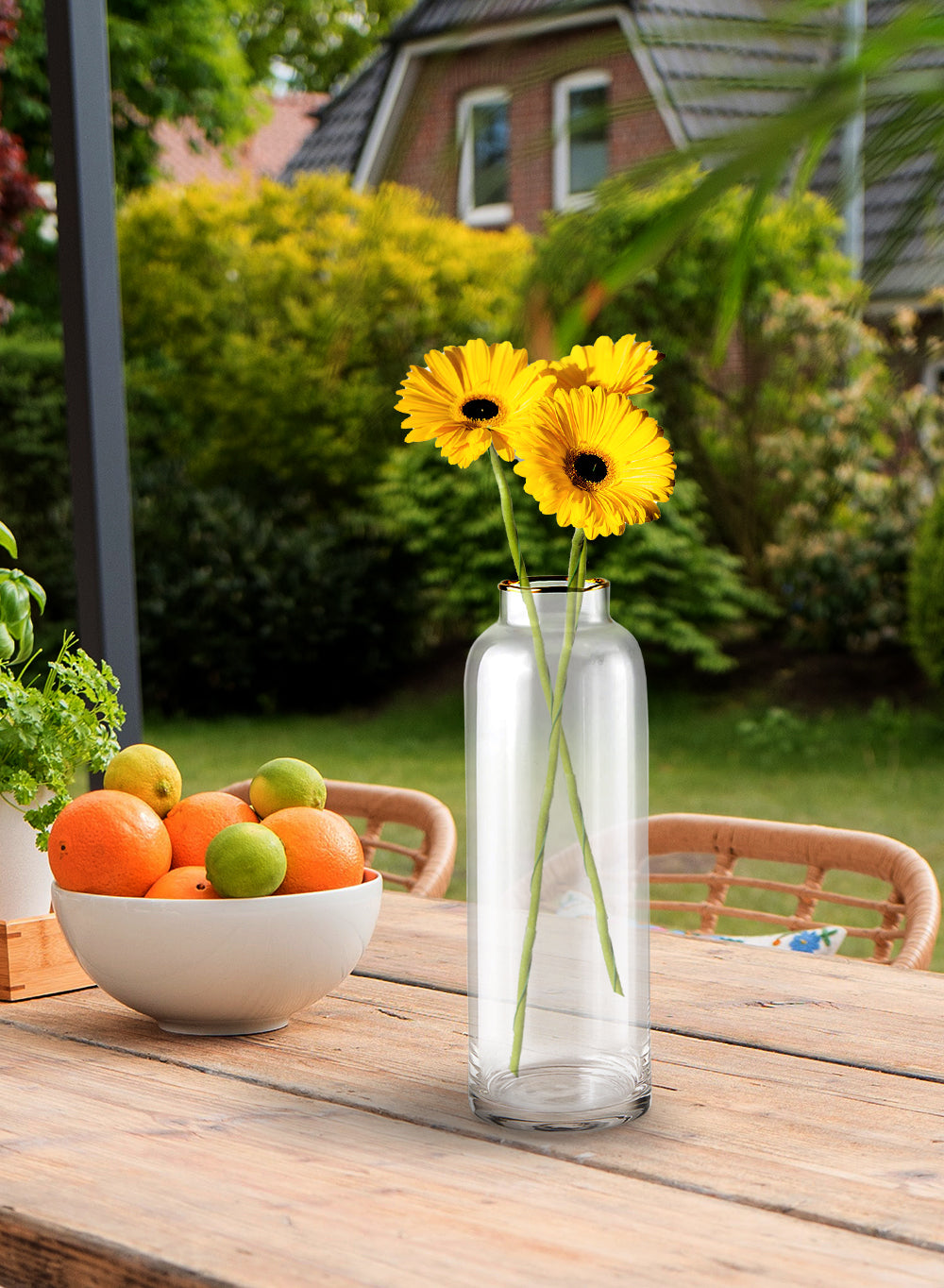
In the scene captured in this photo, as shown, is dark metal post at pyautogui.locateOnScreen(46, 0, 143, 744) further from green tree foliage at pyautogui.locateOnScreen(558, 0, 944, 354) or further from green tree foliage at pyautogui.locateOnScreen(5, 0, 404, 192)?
green tree foliage at pyautogui.locateOnScreen(5, 0, 404, 192)

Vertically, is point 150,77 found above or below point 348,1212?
above

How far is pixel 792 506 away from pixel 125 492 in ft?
16.9

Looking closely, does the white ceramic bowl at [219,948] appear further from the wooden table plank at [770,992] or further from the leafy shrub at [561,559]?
the leafy shrub at [561,559]

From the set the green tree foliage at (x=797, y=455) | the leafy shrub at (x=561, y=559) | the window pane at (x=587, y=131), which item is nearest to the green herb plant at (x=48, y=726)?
the window pane at (x=587, y=131)

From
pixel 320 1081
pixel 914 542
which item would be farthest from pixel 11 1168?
pixel 914 542

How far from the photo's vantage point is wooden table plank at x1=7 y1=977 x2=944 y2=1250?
730 mm

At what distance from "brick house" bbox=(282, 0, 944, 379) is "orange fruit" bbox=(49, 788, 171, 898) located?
28.9 inches

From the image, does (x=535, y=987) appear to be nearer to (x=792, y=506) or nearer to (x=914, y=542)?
(x=914, y=542)

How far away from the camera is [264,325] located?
8.11m

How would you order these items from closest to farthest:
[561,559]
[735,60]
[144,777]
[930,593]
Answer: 1. [735,60]
2. [144,777]
3. [930,593]
4. [561,559]

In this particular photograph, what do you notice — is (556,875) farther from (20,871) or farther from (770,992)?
(20,871)

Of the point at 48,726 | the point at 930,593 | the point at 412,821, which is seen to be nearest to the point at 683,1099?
the point at 48,726

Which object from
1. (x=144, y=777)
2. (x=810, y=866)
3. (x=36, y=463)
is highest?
(x=36, y=463)

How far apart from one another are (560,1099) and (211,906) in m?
0.28
